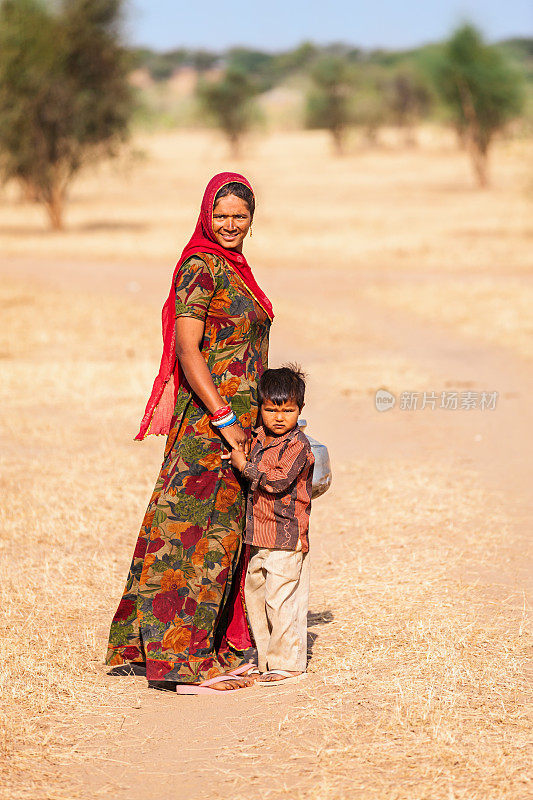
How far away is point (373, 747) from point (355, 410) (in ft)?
19.3

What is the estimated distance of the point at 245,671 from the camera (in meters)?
3.94

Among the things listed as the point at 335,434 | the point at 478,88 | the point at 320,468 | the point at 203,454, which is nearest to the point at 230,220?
the point at 203,454

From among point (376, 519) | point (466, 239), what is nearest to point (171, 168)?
point (466, 239)

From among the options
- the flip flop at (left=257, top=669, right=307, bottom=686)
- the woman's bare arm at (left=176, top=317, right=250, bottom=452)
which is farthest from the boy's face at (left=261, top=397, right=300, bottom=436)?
the flip flop at (left=257, top=669, right=307, bottom=686)

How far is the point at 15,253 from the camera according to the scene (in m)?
21.0

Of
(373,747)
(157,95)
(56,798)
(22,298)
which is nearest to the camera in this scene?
(56,798)

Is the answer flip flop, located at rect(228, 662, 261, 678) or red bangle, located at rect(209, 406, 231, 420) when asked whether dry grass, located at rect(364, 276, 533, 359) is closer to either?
flip flop, located at rect(228, 662, 261, 678)

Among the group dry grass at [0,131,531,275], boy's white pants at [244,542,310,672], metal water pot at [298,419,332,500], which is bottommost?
boy's white pants at [244,542,310,672]

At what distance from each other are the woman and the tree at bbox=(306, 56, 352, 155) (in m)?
49.4

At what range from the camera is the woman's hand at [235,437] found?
3.64 m

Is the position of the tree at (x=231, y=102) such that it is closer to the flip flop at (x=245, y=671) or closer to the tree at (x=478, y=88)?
the tree at (x=478, y=88)

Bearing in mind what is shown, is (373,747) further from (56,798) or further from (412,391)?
(412,391)

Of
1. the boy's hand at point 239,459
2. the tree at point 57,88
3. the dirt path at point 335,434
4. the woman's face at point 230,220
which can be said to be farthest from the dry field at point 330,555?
the tree at point 57,88

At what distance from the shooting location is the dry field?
3.31 m
